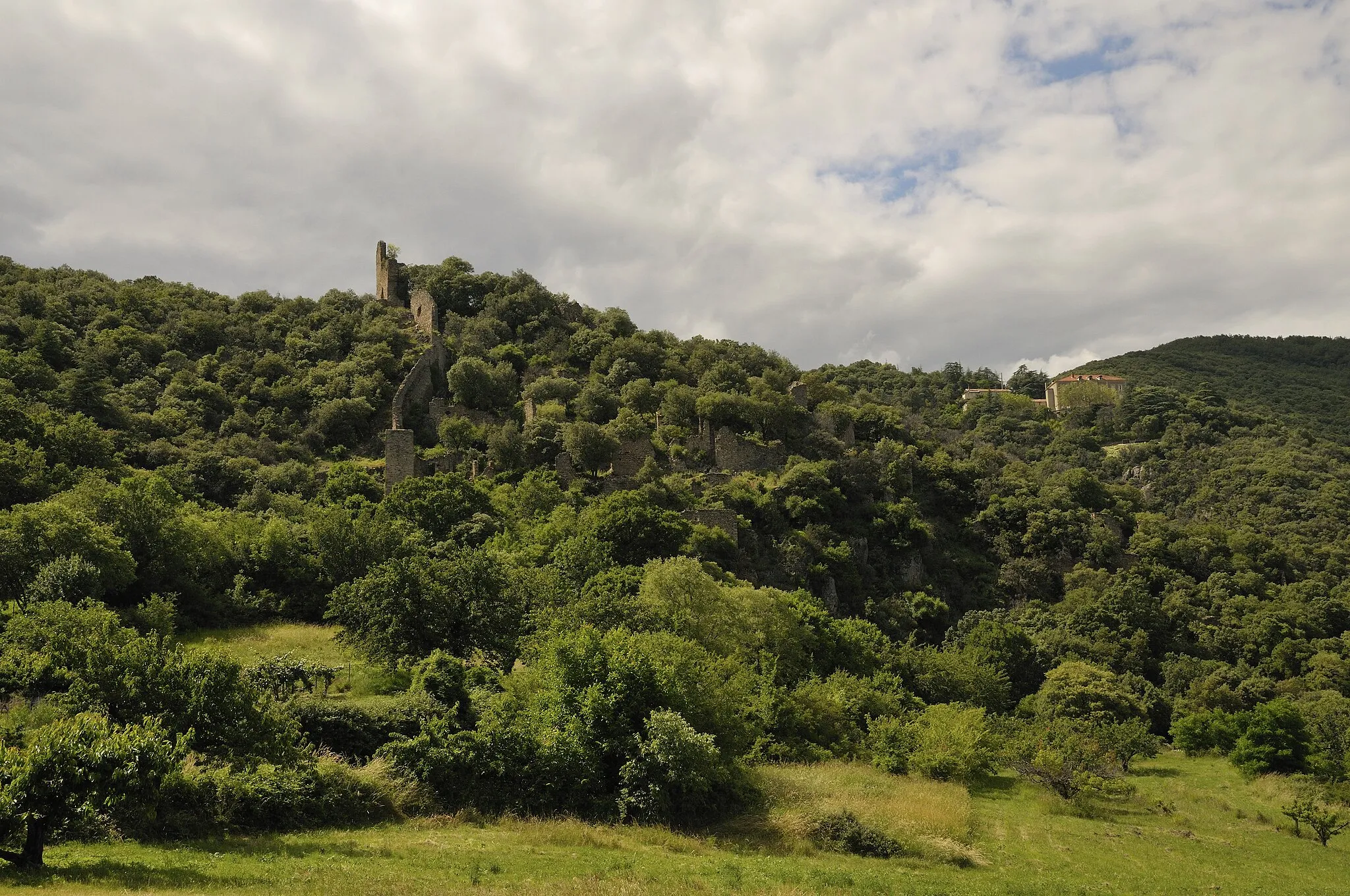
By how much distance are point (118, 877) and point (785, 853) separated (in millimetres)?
11130

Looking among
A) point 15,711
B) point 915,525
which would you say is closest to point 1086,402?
point 915,525

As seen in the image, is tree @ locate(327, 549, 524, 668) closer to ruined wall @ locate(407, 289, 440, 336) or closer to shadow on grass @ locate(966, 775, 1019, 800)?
shadow on grass @ locate(966, 775, 1019, 800)

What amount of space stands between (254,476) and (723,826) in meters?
36.1

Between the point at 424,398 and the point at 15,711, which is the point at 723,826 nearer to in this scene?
the point at 15,711

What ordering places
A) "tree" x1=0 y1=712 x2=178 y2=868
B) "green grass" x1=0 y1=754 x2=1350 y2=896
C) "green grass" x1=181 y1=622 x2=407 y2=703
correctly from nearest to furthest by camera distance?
"tree" x1=0 y1=712 x2=178 y2=868 → "green grass" x1=0 y1=754 x2=1350 y2=896 → "green grass" x1=181 y1=622 x2=407 y2=703

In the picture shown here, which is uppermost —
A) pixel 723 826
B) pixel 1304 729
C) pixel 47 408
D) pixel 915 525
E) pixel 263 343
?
pixel 263 343

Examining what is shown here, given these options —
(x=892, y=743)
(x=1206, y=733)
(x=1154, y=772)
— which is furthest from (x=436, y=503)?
(x=1206, y=733)

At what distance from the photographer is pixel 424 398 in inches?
2250

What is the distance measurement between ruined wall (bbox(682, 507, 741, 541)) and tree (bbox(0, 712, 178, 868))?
3169cm

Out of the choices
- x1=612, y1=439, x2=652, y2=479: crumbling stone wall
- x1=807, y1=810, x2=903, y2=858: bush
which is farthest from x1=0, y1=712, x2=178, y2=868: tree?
x1=612, y1=439, x2=652, y2=479: crumbling stone wall

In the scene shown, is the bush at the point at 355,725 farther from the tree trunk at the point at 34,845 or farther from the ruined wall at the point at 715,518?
the ruined wall at the point at 715,518

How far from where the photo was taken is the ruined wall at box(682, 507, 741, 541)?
43.6 m

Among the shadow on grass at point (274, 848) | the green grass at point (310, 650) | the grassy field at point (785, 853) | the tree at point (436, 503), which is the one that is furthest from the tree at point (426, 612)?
the tree at point (436, 503)

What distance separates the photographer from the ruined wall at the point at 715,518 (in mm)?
43594
